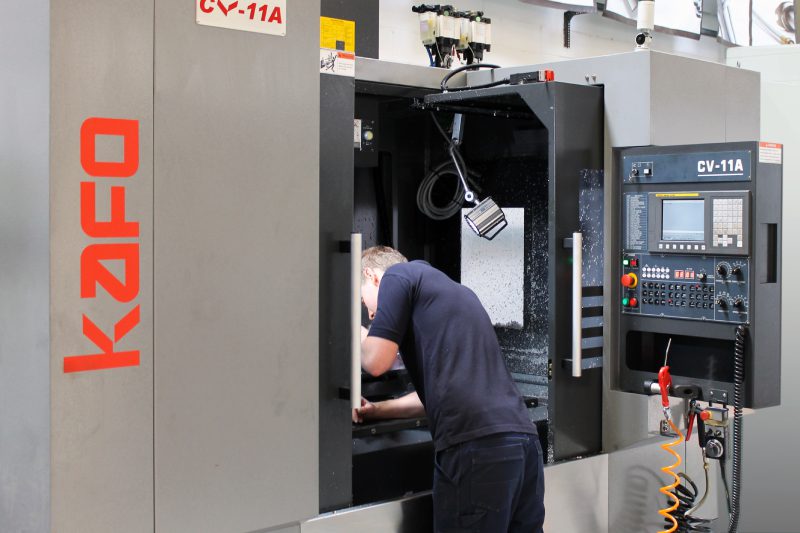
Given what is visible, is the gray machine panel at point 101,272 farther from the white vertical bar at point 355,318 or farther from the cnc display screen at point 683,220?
the cnc display screen at point 683,220

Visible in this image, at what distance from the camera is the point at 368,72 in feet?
9.09

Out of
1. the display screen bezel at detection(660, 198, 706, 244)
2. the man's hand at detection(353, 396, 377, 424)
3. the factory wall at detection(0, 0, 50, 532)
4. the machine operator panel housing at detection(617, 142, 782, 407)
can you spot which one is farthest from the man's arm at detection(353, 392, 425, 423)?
the factory wall at detection(0, 0, 50, 532)

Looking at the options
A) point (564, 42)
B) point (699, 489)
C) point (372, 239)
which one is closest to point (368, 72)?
point (372, 239)

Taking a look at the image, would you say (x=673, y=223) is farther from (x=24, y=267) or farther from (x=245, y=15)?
(x=24, y=267)

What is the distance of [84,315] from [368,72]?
1.32m

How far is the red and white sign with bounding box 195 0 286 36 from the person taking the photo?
186 cm

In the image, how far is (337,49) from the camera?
2188 millimetres

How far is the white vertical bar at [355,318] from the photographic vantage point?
6.98 feet

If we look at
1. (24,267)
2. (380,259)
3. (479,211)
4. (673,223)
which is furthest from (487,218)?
(24,267)

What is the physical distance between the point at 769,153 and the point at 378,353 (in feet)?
3.62

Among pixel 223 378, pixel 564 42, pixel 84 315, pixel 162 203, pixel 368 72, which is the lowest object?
pixel 223 378

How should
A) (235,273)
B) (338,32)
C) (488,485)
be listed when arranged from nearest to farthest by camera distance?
(235,273) < (488,485) < (338,32)

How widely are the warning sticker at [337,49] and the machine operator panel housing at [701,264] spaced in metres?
0.85

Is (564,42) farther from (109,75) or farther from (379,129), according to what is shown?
(109,75)
